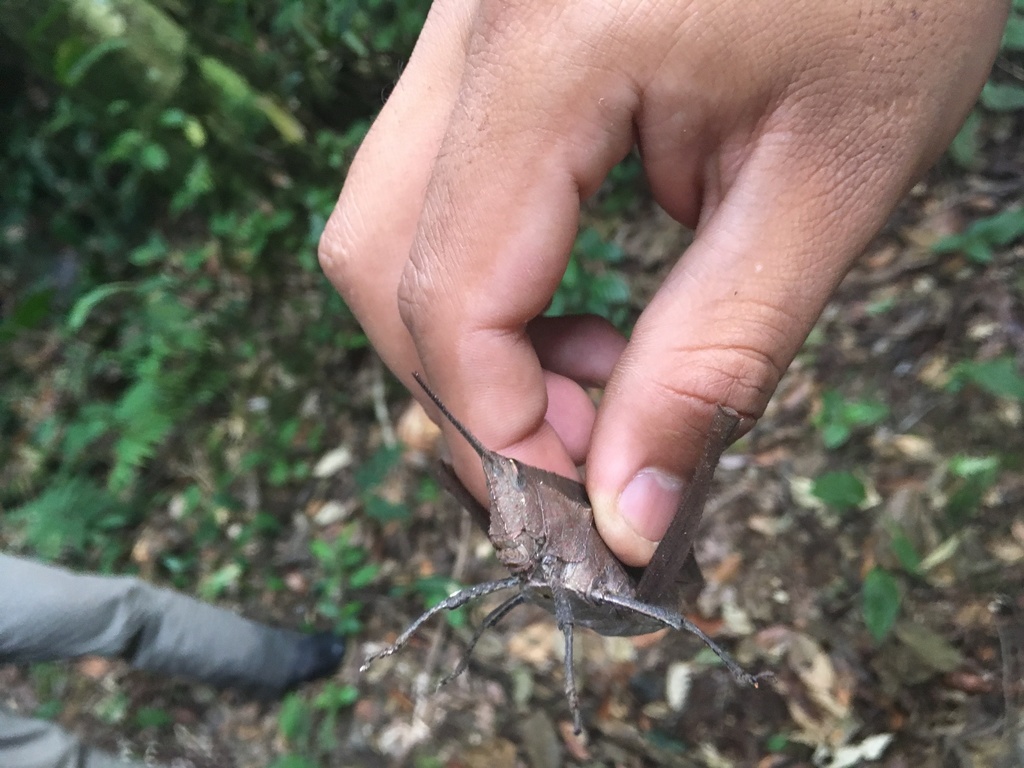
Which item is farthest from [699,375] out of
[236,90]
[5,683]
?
[5,683]

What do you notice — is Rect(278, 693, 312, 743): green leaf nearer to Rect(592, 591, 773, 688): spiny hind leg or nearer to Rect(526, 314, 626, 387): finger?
Rect(526, 314, 626, 387): finger

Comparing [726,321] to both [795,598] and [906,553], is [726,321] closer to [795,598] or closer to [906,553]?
[906,553]

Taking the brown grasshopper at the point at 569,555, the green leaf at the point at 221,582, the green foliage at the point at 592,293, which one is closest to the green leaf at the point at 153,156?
the green leaf at the point at 221,582

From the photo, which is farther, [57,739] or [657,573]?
[57,739]

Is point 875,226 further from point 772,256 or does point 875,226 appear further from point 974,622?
point 974,622

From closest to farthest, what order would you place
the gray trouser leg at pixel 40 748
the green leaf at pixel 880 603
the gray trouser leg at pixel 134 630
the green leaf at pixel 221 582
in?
1. the green leaf at pixel 880 603
2. the gray trouser leg at pixel 40 748
3. the gray trouser leg at pixel 134 630
4. the green leaf at pixel 221 582

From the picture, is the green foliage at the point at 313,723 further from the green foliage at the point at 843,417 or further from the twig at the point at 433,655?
the green foliage at the point at 843,417

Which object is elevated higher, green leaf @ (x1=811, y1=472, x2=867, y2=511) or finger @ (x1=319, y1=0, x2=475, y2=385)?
finger @ (x1=319, y1=0, x2=475, y2=385)

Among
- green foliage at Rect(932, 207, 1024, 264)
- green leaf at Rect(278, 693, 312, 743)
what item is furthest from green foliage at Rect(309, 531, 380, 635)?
green foliage at Rect(932, 207, 1024, 264)
